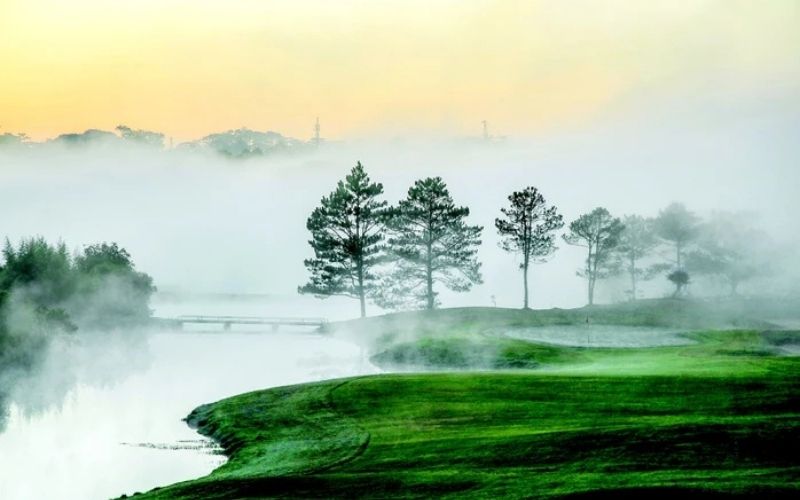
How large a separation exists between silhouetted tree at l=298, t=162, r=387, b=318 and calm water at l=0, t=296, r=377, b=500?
12.5 m

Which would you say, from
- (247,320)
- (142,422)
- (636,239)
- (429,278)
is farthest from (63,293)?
(636,239)

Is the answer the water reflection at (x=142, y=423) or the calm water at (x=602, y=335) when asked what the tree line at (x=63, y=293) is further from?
the calm water at (x=602, y=335)

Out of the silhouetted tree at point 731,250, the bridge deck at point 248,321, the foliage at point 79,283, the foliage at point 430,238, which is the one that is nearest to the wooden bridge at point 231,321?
the bridge deck at point 248,321

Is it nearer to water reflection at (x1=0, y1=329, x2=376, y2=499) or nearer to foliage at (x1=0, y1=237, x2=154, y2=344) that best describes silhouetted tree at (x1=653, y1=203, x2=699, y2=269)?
water reflection at (x1=0, y1=329, x2=376, y2=499)

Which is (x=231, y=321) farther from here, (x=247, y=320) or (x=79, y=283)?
(x=79, y=283)

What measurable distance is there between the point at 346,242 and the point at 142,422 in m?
61.3

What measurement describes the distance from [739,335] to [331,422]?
4918cm

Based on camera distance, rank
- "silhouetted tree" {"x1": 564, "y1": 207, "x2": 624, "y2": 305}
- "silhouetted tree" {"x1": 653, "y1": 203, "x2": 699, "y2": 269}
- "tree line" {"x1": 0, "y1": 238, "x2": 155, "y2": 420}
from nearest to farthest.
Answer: "tree line" {"x1": 0, "y1": 238, "x2": 155, "y2": 420}
"silhouetted tree" {"x1": 564, "y1": 207, "x2": 624, "y2": 305}
"silhouetted tree" {"x1": 653, "y1": 203, "x2": 699, "y2": 269}

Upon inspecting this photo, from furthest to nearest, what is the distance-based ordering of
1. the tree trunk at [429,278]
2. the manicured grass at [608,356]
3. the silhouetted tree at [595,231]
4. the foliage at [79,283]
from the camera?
the silhouetted tree at [595,231]
the tree trunk at [429,278]
the foliage at [79,283]
the manicured grass at [608,356]

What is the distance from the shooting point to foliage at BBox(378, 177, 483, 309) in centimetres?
11381

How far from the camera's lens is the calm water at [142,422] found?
4144 cm

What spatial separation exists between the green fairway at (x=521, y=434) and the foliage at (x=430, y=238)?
2091 inches

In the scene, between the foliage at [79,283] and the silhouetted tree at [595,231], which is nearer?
the foliage at [79,283]

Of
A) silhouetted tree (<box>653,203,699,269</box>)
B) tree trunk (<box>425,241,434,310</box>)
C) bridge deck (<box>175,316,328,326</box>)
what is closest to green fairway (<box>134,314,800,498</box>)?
tree trunk (<box>425,241,434,310</box>)
